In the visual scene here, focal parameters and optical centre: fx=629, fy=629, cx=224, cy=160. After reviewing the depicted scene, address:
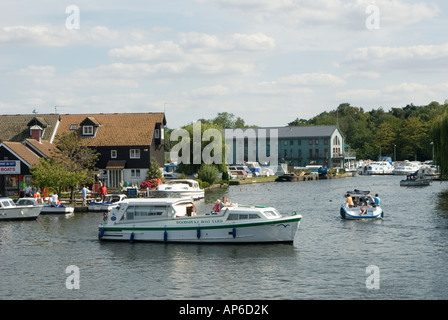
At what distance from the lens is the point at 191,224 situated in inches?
1661

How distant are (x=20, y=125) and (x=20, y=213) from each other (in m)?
36.5

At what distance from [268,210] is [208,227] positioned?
13.6ft

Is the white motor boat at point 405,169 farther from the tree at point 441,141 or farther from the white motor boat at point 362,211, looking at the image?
the white motor boat at point 362,211

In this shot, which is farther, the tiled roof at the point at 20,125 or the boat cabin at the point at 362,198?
the tiled roof at the point at 20,125

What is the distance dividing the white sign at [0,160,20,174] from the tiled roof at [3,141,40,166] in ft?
3.50

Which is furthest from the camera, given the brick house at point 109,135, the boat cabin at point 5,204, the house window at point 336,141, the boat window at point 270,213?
the house window at point 336,141

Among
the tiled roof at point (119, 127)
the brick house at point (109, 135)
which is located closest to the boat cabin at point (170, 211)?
the brick house at point (109, 135)

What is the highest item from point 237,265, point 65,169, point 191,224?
point 65,169

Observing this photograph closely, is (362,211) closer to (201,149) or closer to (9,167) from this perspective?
(9,167)

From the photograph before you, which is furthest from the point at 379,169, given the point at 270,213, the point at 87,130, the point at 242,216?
the point at 242,216

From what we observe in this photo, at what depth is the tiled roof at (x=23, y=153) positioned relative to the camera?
240 ft

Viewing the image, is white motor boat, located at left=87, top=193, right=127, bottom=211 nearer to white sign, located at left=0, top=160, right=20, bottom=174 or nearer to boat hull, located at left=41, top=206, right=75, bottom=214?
boat hull, located at left=41, top=206, right=75, bottom=214

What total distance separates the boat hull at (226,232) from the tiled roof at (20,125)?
164 ft

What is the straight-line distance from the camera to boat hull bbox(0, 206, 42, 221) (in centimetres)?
5506
